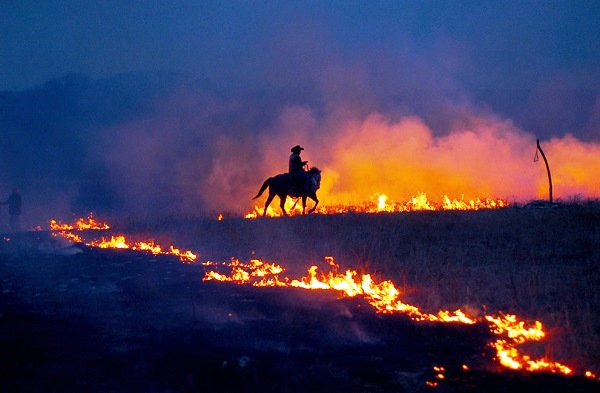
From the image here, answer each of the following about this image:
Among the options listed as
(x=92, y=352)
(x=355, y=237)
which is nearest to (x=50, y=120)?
(x=355, y=237)

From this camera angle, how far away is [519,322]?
277 inches

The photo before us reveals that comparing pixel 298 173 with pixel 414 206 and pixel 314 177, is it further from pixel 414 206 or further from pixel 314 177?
pixel 414 206

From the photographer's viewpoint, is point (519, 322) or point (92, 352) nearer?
point (92, 352)

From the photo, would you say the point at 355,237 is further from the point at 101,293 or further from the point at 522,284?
the point at 101,293

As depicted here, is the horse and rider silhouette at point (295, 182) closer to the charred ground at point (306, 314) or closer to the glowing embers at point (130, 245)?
the glowing embers at point (130, 245)

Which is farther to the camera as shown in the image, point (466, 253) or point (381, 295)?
point (466, 253)

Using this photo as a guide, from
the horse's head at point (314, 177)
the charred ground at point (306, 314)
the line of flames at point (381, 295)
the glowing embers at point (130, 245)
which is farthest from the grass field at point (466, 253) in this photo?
the horse's head at point (314, 177)

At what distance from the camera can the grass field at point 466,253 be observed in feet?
24.4

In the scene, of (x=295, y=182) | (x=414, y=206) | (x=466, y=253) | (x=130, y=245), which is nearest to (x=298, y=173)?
(x=295, y=182)

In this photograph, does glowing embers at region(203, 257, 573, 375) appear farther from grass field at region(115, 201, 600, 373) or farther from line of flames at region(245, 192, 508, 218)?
line of flames at region(245, 192, 508, 218)

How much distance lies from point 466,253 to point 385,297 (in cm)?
335

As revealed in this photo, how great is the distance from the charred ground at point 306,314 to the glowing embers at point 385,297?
0.23 metres

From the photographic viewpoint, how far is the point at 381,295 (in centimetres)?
886

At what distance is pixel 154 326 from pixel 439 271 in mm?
5477
